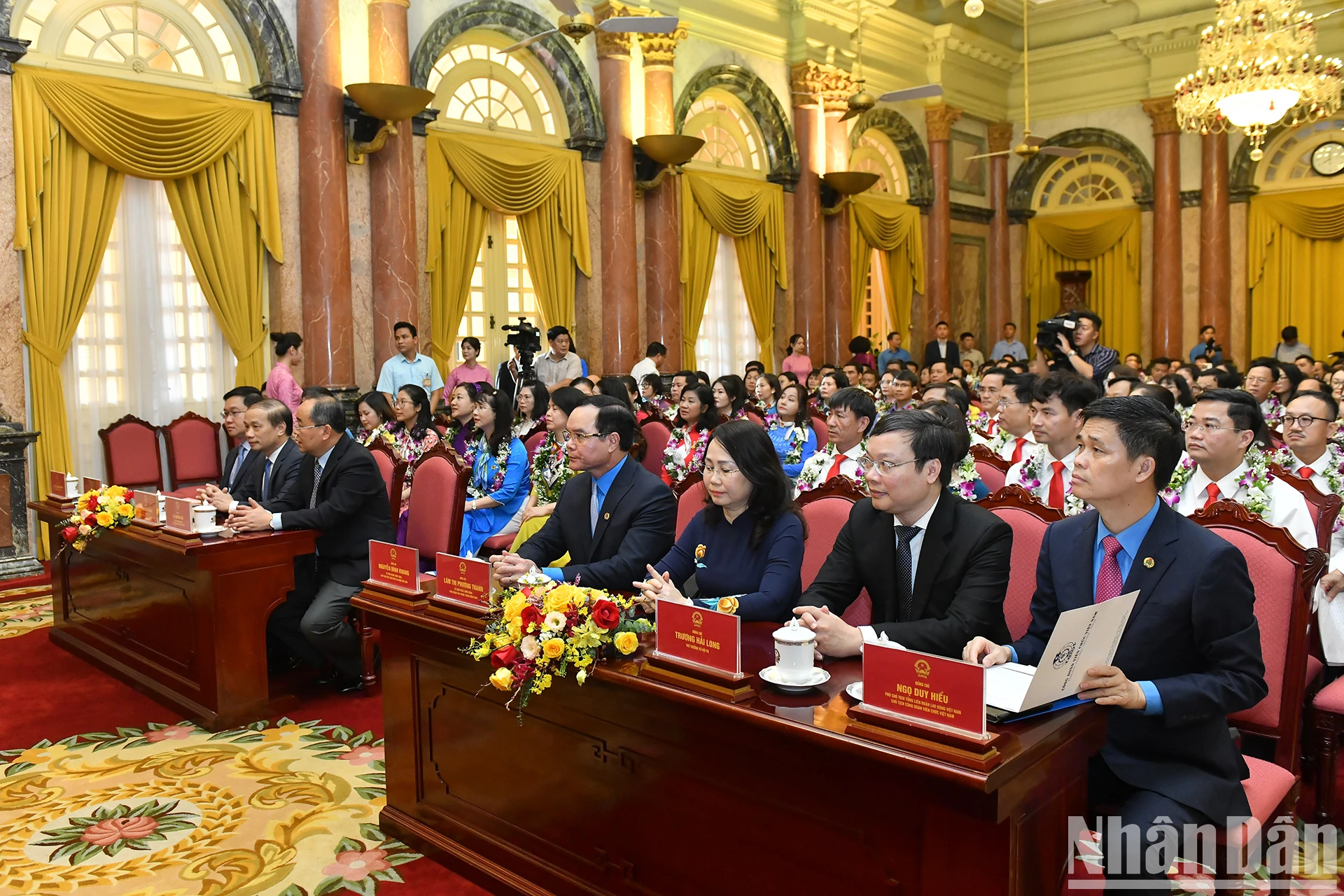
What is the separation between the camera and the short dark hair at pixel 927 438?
2.39m

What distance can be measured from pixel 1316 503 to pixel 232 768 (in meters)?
3.37

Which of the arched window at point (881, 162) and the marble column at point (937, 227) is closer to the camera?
the arched window at point (881, 162)

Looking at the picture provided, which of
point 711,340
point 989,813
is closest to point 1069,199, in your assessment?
point 711,340

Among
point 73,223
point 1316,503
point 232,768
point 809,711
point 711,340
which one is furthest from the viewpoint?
point 711,340

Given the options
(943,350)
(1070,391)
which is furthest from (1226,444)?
(943,350)

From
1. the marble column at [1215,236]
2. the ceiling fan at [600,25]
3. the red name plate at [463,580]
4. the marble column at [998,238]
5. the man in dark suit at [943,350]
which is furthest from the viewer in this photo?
the marble column at [998,238]

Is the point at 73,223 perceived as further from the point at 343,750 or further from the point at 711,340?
the point at 711,340

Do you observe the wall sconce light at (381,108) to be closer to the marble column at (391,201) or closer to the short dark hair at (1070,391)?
the marble column at (391,201)

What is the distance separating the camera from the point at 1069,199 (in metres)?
14.7

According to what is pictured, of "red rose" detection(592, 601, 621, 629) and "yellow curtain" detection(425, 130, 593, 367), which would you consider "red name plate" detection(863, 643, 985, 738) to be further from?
"yellow curtain" detection(425, 130, 593, 367)

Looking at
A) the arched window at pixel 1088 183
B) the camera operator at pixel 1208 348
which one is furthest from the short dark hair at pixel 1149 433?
the arched window at pixel 1088 183

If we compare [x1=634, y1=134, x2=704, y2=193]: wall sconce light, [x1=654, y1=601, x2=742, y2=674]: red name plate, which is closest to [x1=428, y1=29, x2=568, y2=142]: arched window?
[x1=634, y1=134, x2=704, y2=193]: wall sconce light

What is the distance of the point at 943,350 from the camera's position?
492 inches

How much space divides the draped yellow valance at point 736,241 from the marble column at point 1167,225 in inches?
216
